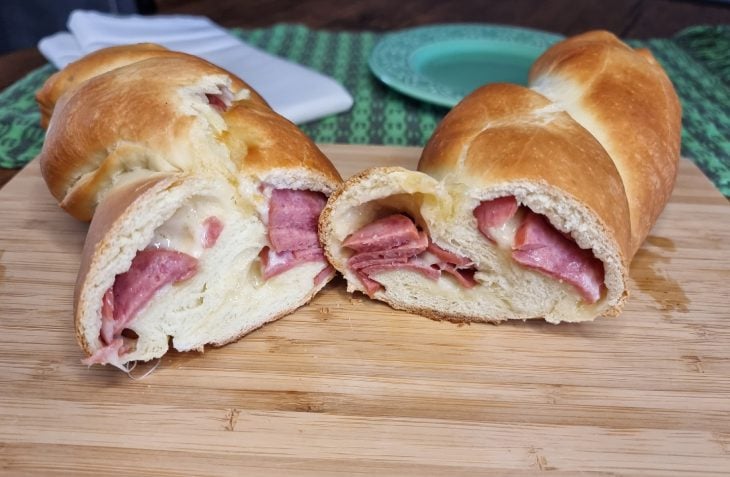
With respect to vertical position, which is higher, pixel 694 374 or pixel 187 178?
pixel 187 178

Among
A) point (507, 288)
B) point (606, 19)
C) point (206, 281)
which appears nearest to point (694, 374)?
point (507, 288)

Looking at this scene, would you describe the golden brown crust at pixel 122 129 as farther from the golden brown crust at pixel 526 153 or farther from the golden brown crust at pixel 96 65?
the golden brown crust at pixel 526 153

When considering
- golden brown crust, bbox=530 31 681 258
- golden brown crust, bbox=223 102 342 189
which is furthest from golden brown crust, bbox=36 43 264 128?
golden brown crust, bbox=530 31 681 258

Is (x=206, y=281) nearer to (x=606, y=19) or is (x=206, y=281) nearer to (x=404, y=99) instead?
(x=404, y=99)

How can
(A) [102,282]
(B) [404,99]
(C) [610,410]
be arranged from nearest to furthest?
1. (A) [102,282]
2. (C) [610,410]
3. (B) [404,99]

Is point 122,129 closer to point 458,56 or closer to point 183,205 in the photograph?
point 183,205

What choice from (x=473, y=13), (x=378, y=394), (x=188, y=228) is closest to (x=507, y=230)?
(x=378, y=394)

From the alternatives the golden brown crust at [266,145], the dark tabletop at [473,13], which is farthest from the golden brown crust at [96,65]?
the dark tabletop at [473,13]
